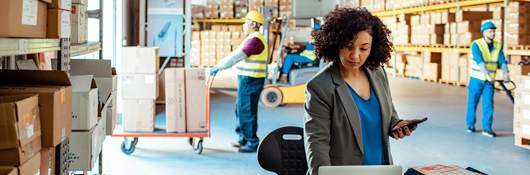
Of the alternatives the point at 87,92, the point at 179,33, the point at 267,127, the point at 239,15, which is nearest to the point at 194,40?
the point at 239,15

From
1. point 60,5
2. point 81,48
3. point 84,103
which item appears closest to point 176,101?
point 81,48

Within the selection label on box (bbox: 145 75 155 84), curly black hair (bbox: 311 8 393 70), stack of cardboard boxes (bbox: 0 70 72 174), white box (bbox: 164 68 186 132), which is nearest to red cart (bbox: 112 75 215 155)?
white box (bbox: 164 68 186 132)

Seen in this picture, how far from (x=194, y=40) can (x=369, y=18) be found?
20.3 meters

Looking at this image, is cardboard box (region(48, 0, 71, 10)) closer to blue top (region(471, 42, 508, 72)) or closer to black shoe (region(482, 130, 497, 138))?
blue top (region(471, 42, 508, 72))

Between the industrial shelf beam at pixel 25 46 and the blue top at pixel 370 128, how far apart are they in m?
1.33

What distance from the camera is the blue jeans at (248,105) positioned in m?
7.48

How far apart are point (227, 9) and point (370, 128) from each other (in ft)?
66.3

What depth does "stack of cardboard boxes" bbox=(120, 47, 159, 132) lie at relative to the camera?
7.04 meters

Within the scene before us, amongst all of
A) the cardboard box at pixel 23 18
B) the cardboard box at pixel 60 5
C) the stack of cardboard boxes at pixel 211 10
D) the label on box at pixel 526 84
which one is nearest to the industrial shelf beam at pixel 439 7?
the stack of cardboard boxes at pixel 211 10

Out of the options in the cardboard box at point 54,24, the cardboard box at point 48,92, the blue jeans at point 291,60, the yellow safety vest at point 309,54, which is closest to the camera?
the cardboard box at point 48,92

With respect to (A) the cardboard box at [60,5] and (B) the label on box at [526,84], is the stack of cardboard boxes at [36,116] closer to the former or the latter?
(A) the cardboard box at [60,5]

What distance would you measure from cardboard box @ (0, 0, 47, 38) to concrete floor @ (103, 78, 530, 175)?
13.1ft

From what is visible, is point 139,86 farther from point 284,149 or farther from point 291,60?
point 291,60

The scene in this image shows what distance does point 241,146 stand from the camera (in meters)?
7.77
